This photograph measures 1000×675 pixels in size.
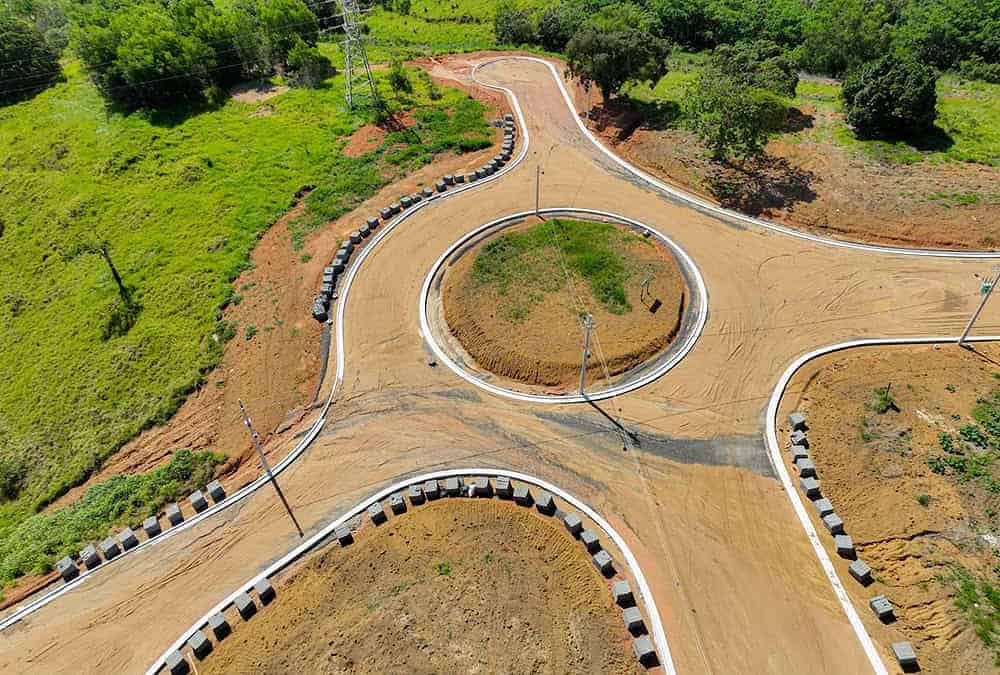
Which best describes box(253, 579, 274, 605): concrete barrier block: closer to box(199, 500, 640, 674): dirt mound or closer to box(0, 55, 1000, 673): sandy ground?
box(199, 500, 640, 674): dirt mound

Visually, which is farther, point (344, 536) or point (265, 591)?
point (344, 536)

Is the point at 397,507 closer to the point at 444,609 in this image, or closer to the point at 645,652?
the point at 444,609

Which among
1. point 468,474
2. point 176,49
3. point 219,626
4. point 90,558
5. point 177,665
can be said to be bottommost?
point 177,665

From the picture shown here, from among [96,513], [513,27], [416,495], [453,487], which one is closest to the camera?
[416,495]

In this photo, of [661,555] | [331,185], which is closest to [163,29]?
[331,185]

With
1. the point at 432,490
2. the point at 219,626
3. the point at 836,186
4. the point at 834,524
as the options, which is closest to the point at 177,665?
the point at 219,626
